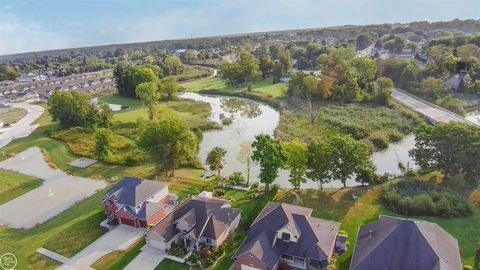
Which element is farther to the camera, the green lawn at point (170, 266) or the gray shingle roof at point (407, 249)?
the green lawn at point (170, 266)

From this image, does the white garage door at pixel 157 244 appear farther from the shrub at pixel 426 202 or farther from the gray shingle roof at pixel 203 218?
the shrub at pixel 426 202

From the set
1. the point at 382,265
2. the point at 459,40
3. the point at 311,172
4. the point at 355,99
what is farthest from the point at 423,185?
the point at 459,40

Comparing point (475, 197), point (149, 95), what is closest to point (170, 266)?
point (475, 197)

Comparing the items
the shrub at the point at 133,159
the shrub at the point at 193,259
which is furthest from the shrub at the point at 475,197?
the shrub at the point at 133,159

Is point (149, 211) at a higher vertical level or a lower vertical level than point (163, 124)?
lower

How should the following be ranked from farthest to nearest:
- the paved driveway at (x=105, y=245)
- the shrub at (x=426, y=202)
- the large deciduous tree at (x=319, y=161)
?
the large deciduous tree at (x=319, y=161)
the shrub at (x=426, y=202)
the paved driveway at (x=105, y=245)

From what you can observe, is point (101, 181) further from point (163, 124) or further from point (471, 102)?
point (471, 102)
